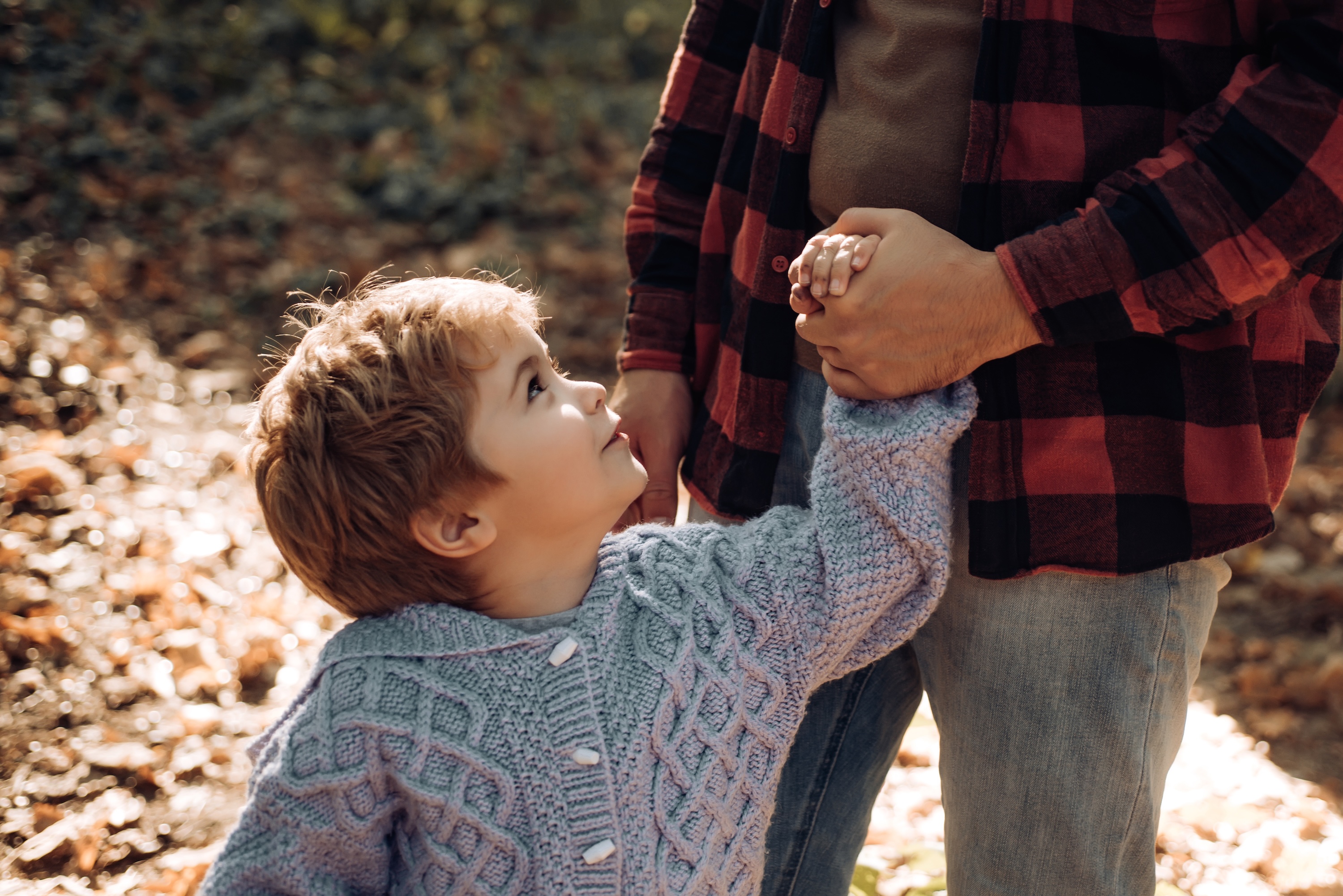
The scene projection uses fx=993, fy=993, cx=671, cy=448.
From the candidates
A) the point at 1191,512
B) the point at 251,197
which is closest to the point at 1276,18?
the point at 1191,512

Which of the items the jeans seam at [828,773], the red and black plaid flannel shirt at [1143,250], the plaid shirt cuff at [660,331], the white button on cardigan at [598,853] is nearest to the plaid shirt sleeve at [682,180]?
the plaid shirt cuff at [660,331]

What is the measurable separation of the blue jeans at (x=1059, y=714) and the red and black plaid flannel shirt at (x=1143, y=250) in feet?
0.22

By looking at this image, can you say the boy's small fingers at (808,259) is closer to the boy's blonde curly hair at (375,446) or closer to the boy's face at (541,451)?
the boy's face at (541,451)

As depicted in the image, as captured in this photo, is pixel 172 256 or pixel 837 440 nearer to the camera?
pixel 837 440

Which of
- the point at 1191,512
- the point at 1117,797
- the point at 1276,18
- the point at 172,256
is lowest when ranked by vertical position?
the point at 172,256

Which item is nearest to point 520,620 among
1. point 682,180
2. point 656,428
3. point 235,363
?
point 656,428

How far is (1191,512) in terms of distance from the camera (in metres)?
1.30

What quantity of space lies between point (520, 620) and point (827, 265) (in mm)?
687

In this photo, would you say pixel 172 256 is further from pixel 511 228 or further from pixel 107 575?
pixel 107 575

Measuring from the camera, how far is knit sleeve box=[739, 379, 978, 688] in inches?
54.1

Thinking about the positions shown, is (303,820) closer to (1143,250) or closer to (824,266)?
(824,266)

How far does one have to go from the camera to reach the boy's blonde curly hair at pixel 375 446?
1418 mm

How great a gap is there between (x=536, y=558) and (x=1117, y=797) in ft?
2.90

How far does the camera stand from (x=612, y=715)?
1.40 meters
